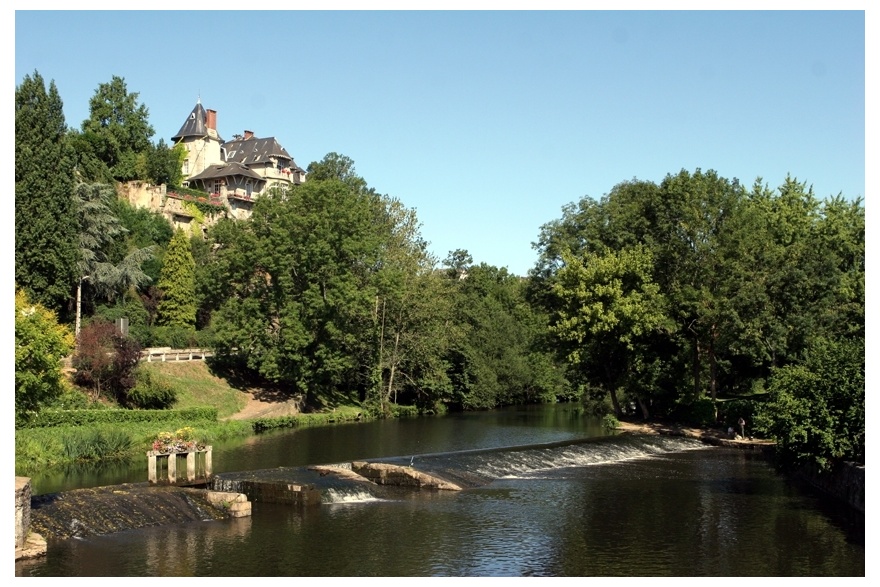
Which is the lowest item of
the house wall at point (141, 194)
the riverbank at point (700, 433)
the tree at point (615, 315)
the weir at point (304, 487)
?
the weir at point (304, 487)

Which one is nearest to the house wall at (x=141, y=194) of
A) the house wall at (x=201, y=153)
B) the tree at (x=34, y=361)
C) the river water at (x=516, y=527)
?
the house wall at (x=201, y=153)

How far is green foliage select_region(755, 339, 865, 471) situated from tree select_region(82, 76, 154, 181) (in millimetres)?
68530

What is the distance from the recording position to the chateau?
333ft

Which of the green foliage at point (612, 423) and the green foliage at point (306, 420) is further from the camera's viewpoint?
the green foliage at point (306, 420)

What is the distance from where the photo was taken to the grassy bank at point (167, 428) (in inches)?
1577

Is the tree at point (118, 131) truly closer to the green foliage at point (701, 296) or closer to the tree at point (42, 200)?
the tree at point (42, 200)

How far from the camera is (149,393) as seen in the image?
53125 millimetres

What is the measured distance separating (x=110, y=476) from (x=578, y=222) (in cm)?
4552

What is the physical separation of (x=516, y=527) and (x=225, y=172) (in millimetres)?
82414

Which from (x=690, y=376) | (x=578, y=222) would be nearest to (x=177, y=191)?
(x=578, y=222)

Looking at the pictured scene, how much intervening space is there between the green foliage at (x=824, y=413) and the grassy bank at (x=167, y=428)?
100 ft

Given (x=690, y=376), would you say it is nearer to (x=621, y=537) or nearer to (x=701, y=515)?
(x=701, y=515)

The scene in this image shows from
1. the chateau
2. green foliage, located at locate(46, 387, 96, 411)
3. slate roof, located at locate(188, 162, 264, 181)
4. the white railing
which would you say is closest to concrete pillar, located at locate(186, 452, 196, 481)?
green foliage, located at locate(46, 387, 96, 411)

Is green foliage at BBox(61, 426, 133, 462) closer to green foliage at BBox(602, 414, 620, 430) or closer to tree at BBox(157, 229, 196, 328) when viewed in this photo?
tree at BBox(157, 229, 196, 328)
